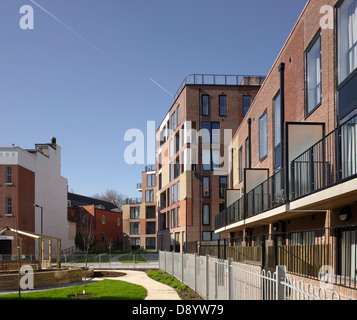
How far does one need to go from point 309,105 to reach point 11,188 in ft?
121

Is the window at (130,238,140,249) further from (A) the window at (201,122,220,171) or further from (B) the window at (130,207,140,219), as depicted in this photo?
(A) the window at (201,122,220,171)

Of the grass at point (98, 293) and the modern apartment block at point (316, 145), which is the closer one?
the modern apartment block at point (316, 145)

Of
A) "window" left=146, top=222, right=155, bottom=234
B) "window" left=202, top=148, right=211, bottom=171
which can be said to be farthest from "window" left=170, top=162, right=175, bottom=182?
"window" left=146, top=222, right=155, bottom=234

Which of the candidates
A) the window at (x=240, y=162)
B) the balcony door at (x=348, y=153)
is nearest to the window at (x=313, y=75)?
the balcony door at (x=348, y=153)

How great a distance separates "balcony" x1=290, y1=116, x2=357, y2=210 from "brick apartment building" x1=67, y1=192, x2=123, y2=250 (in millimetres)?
55308

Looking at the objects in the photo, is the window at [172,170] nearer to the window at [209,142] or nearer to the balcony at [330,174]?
the window at [209,142]

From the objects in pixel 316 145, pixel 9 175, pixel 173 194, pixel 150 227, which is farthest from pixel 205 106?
pixel 150 227

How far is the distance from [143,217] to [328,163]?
224 ft

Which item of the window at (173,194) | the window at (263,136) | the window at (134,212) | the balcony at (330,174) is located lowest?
the window at (134,212)

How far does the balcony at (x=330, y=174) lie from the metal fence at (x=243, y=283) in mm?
1808

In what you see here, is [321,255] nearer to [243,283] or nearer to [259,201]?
[243,283]

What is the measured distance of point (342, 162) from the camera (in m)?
9.22

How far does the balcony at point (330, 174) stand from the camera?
8.98 m
